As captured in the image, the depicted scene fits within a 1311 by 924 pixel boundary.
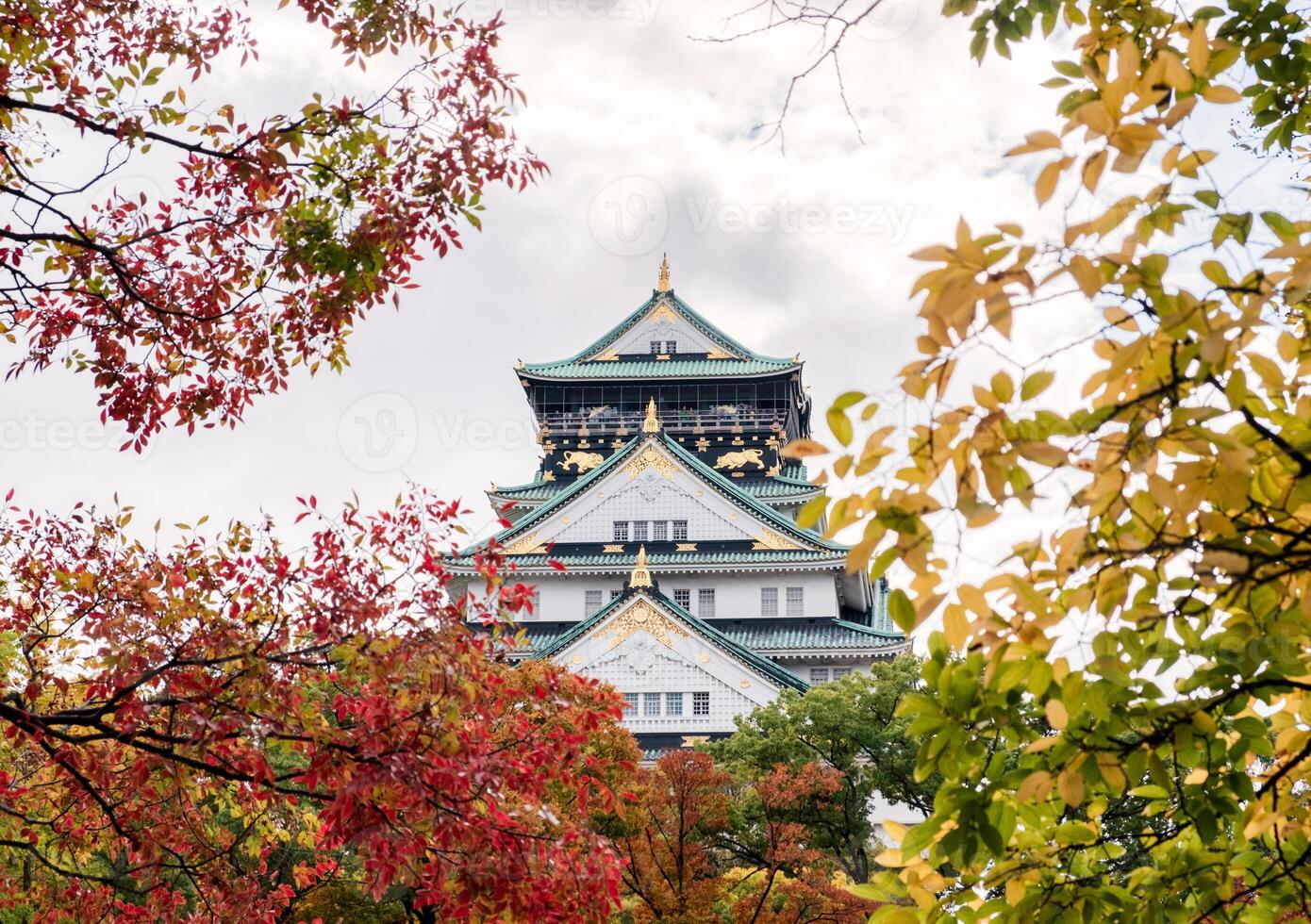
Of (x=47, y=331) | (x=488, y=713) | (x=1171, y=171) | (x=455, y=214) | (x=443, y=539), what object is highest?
(x=455, y=214)

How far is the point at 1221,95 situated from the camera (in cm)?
308

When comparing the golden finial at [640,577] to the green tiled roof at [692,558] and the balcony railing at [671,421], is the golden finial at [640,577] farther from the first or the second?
the balcony railing at [671,421]

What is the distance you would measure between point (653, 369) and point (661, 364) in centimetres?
49

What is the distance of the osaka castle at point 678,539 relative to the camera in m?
32.5

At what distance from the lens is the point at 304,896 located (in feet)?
46.6

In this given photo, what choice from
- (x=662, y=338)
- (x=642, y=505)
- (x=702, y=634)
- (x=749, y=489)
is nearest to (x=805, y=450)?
(x=702, y=634)

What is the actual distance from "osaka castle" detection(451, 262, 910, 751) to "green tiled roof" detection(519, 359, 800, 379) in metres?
0.07

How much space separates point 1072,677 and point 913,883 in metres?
1.07

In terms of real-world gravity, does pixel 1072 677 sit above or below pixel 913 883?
above

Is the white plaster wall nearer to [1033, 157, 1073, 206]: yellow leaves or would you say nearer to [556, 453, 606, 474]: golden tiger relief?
[556, 453, 606, 474]: golden tiger relief

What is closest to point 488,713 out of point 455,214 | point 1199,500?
point 455,214

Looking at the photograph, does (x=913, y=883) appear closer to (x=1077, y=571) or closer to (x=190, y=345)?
(x=1077, y=571)

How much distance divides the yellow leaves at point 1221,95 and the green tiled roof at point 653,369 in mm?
37664

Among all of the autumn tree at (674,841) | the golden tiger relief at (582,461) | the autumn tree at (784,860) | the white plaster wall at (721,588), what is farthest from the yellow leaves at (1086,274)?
the golden tiger relief at (582,461)
